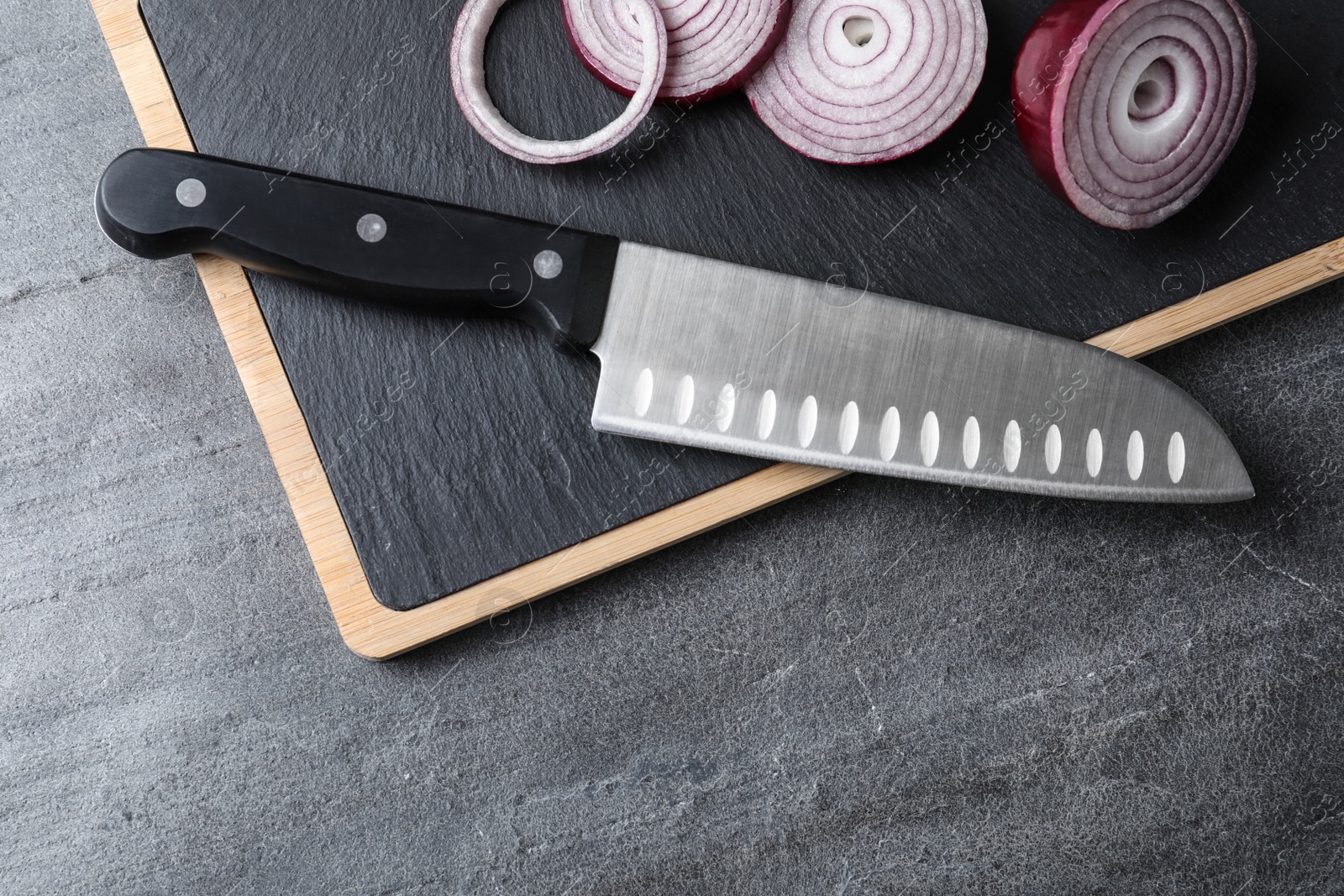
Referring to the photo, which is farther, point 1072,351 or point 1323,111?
point 1323,111

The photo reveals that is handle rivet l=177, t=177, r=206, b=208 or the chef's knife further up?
the chef's knife

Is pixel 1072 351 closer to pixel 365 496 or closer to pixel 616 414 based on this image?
pixel 616 414

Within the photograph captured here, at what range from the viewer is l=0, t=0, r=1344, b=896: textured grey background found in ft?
4.09

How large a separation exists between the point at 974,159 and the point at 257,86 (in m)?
0.98

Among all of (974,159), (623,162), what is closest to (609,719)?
(623,162)

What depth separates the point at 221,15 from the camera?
1.30 meters

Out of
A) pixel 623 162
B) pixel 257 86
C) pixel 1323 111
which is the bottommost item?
pixel 257 86

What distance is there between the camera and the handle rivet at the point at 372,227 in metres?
1.14

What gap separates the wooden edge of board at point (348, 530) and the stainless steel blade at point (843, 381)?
9 centimetres

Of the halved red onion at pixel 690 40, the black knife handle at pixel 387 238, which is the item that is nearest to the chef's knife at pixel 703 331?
the black knife handle at pixel 387 238

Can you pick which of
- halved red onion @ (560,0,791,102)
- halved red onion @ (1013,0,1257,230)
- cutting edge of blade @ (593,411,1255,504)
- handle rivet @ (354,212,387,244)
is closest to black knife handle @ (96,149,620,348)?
handle rivet @ (354,212,387,244)

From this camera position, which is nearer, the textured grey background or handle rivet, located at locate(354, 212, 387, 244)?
handle rivet, located at locate(354, 212, 387, 244)

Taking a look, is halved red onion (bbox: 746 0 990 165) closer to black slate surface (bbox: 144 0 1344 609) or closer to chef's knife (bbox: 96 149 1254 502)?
black slate surface (bbox: 144 0 1344 609)

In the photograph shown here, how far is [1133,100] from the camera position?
1.21 meters
